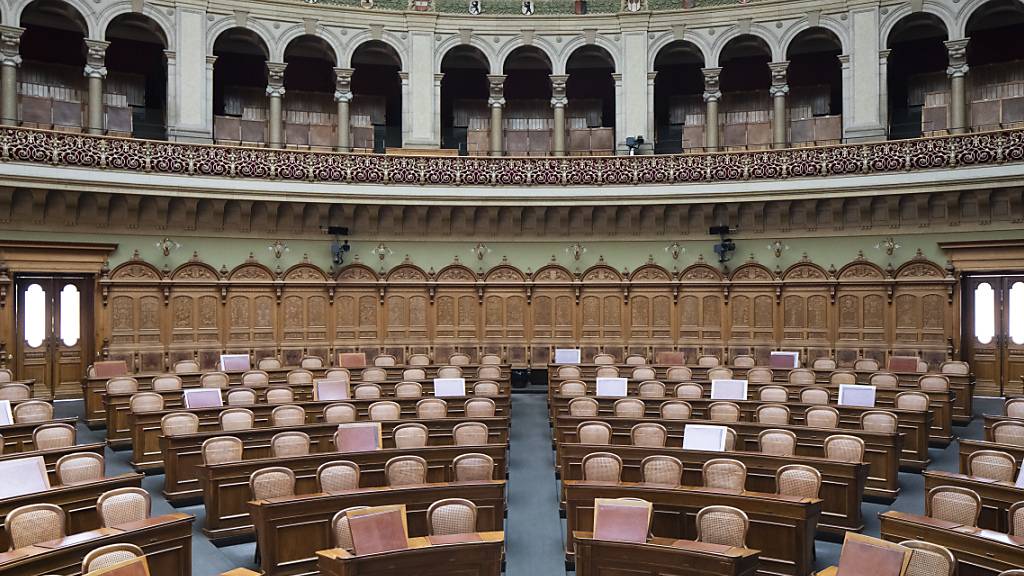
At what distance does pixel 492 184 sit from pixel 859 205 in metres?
9.36

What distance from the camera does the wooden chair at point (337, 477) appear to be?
317 inches

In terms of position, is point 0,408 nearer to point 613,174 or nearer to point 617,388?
point 617,388

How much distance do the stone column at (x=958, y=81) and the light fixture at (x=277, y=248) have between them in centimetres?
1743

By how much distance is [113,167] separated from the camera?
1692 centimetres

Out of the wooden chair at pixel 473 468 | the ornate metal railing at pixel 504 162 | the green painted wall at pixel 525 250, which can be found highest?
the ornate metal railing at pixel 504 162

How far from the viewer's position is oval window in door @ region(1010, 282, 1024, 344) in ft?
55.8

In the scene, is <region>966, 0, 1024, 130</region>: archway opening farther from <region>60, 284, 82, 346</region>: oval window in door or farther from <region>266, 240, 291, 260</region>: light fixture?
<region>60, 284, 82, 346</region>: oval window in door

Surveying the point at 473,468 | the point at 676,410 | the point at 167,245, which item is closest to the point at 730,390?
the point at 676,410

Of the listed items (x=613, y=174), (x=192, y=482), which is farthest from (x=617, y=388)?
(x=613, y=174)

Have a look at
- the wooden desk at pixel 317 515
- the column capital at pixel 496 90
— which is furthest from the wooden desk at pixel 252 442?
the column capital at pixel 496 90

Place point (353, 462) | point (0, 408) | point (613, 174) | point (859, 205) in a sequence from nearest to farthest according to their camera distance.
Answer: point (353, 462) → point (0, 408) → point (859, 205) → point (613, 174)

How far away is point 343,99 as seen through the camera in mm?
20750

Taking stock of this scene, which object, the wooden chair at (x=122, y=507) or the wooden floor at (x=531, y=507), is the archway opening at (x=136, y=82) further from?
the wooden chair at (x=122, y=507)

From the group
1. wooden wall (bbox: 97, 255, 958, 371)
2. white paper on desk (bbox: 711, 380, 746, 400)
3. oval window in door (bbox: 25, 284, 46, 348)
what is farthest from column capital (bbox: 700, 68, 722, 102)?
oval window in door (bbox: 25, 284, 46, 348)
